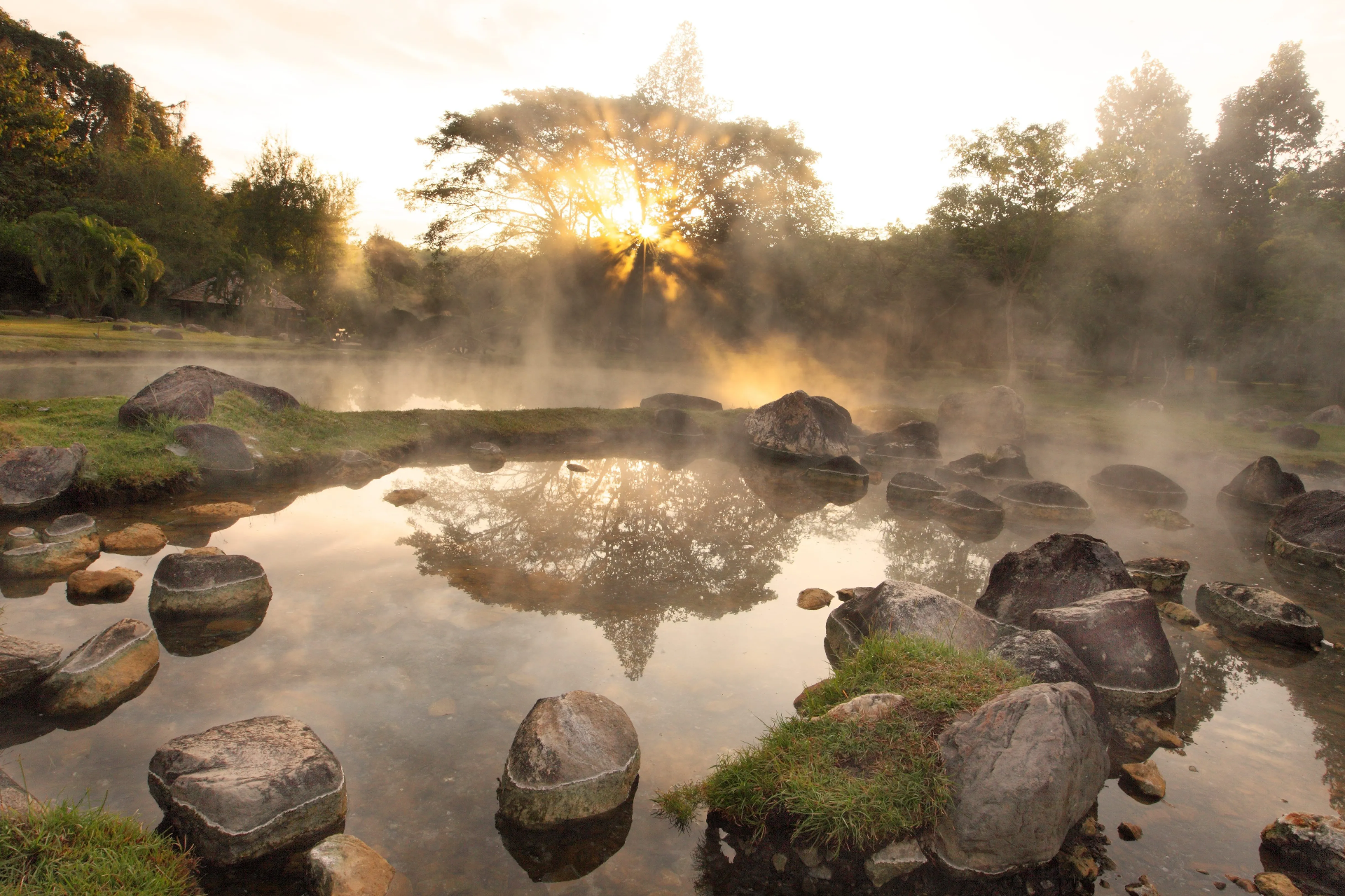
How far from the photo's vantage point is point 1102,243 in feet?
79.1

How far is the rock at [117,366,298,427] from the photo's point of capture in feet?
29.5

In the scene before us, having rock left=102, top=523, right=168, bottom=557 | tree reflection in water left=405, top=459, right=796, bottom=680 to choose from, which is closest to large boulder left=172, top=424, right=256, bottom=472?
rock left=102, top=523, right=168, bottom=557

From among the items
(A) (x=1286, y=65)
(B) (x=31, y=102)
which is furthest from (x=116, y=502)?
(A) (x=1286, y=65)

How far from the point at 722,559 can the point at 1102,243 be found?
75.2 ft

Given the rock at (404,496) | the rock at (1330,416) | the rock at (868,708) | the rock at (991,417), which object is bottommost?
the rock at (404,496)

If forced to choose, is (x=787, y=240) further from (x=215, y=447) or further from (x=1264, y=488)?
(x=215, y=447)

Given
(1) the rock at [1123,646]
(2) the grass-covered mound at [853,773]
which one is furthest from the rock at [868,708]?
(1) the rock at [1123,646]

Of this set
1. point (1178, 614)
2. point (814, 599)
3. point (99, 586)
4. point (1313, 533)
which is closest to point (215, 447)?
point (99, 586)

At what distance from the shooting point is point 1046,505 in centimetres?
1067

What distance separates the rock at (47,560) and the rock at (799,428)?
10.7 m

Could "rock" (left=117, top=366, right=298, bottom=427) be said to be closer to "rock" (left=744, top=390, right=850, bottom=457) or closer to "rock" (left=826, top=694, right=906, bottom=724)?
"rock" (left=744, top=390, right=850, bottom=457)

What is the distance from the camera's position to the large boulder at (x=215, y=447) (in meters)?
8.70

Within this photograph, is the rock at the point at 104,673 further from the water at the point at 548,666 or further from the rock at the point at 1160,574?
the rock at the point at 1160,574

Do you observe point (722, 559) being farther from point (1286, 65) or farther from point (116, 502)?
point (1286, 65)
